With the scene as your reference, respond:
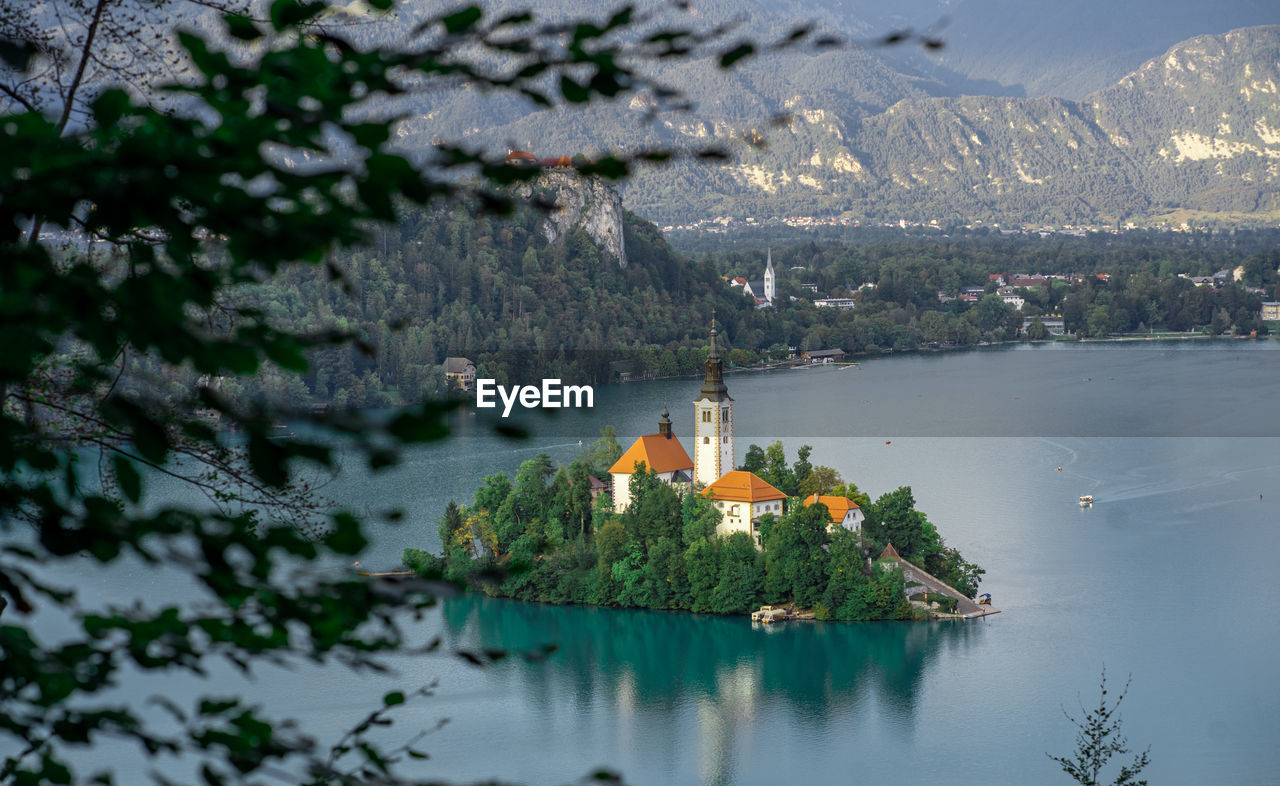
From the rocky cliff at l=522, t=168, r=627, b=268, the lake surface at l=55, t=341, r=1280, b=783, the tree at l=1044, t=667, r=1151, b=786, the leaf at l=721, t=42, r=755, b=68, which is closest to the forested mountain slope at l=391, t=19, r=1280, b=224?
the rocky cliff at l=522, t=168, r=627, b=268

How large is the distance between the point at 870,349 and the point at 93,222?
47.1 m

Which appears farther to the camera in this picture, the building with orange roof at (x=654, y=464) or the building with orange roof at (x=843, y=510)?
the building with orange roof at (x=654, y=464)

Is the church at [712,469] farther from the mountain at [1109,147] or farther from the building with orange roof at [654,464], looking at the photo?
the mountain at [1109,147]

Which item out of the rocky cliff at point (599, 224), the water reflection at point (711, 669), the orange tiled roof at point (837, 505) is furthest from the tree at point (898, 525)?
the rocky cliff at point (599, 224)

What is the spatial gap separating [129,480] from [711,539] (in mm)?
16016

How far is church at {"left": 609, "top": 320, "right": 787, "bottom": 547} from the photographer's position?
1750 cm

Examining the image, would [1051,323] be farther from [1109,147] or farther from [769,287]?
[1109,147]

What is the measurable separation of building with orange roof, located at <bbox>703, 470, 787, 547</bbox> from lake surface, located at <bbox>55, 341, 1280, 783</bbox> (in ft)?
3.74

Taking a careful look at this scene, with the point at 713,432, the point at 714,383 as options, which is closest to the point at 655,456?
the point at 713,432

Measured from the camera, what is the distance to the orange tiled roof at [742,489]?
17.5 metres

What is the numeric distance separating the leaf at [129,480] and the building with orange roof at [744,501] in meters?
16.1

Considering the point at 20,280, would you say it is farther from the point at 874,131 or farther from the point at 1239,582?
the point at 874,131

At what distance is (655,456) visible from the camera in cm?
1870

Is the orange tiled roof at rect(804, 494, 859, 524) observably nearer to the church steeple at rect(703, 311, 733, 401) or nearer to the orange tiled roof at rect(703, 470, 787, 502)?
the orange tiled roof at rect(703, 470, 787, 502)
